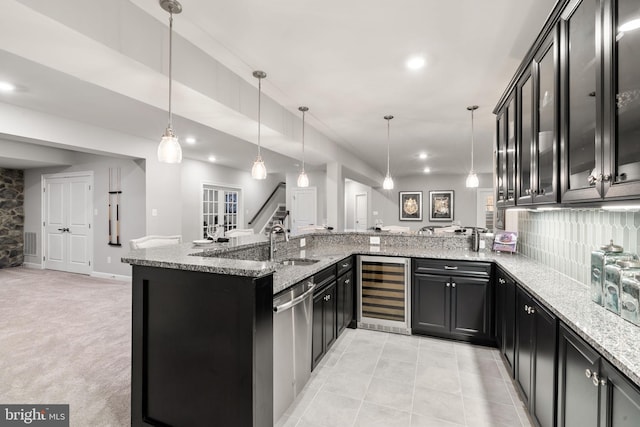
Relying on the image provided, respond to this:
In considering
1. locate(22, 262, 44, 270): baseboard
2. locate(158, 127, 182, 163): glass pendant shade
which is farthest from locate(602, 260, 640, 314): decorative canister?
locate(22, 262, 44, 270): baseboard

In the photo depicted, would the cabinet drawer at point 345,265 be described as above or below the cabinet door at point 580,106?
below

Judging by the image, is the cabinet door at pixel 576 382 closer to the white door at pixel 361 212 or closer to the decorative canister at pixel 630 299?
the decorative canister at pixel 630 299

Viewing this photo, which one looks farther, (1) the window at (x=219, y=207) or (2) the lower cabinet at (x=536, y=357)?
(1) the window at (x=219, y=207)

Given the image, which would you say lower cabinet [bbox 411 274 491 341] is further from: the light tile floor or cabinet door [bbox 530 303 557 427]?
cabinet door [bbox 530 303 557 427]

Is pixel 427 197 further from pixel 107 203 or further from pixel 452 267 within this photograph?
pixel 107 203

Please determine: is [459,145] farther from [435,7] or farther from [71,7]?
[71,7]

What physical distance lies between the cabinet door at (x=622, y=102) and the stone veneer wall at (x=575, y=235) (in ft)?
2.17

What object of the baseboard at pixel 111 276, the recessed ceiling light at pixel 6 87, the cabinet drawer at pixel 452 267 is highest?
the recessed ceiling light at pixel 6 87

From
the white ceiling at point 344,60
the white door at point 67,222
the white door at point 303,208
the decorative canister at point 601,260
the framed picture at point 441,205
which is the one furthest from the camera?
the framed picture at point 441,205

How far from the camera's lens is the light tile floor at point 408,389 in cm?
201

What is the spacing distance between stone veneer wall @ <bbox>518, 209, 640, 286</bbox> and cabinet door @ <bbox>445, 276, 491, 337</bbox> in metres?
0.60

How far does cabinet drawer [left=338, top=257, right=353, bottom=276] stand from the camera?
3.12 metres

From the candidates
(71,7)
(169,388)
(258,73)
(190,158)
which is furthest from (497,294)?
(190,158)

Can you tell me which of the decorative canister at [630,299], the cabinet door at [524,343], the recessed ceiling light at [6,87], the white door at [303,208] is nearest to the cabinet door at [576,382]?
the decorative canister at [630,299]
